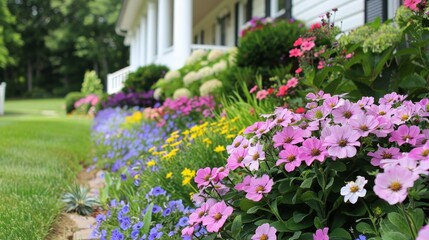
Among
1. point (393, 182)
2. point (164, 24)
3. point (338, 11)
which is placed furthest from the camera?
point (164, 24)

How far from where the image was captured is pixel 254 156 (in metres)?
1.74

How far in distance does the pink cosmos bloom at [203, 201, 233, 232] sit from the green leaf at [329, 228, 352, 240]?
0.38 meters

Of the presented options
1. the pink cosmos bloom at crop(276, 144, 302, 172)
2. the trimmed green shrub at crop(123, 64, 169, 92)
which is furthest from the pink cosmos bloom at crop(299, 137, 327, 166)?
the trimmed green shrub at crop(123, 64, 169, 92)

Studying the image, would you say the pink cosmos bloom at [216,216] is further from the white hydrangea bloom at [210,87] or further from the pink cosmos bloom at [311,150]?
the white hydrangea bloom at [210,87]

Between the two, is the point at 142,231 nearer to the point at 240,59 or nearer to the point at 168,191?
the point at 168,191

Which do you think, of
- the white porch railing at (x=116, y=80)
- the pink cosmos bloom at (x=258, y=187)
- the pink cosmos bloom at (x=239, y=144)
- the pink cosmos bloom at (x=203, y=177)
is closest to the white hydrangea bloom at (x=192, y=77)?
the pink cosmos bloom at (x=239, y=144)

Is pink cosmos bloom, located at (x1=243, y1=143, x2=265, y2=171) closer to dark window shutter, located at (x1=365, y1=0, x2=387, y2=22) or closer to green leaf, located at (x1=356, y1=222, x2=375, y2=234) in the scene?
green leaf, located at (x1=356, y1=222, x2=375, y2=234)

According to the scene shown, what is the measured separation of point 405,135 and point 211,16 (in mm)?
15378

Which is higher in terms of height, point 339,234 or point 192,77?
point 192,77

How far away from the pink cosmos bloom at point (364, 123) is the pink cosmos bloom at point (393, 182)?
1.22ft

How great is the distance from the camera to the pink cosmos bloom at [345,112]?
68.2 inches

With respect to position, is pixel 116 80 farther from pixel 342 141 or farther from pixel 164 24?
pixel 342 141

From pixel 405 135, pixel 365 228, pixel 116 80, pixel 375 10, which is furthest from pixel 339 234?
pixel 116 80

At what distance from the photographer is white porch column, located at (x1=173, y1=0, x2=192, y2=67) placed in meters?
9.44
